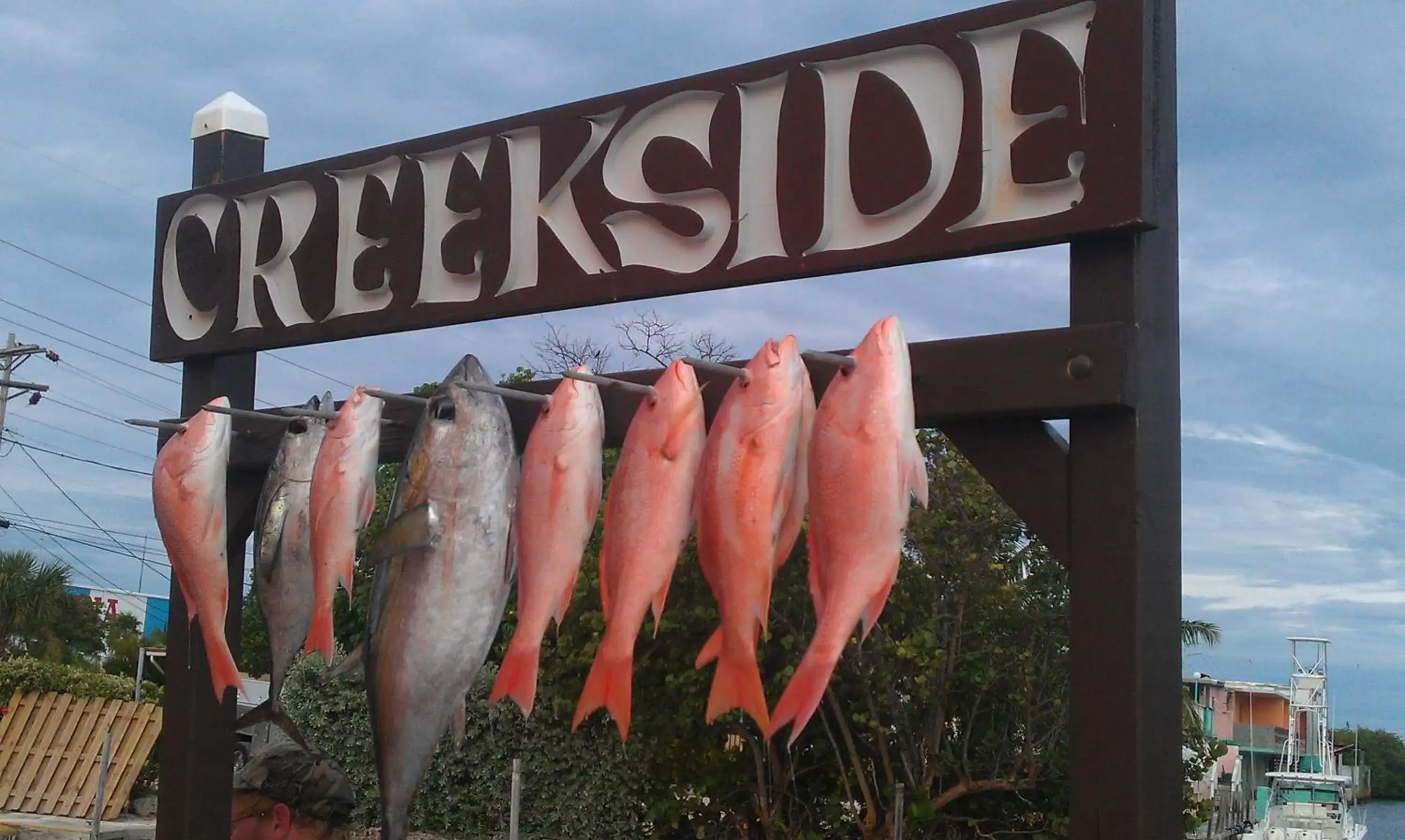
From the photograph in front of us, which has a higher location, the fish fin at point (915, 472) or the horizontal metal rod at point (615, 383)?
→ the horizontal metal rod at point (615, 383)

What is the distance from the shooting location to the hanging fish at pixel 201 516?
3.45 m

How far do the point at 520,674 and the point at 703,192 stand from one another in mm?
1230

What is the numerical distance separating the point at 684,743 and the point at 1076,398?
305 inches

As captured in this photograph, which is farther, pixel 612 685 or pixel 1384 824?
pixel 1384 824

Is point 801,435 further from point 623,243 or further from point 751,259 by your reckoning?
point 623,243

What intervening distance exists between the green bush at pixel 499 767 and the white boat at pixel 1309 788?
13447 mm

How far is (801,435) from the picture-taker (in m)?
2.49

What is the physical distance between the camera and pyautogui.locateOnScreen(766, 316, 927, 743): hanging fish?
7.27ft

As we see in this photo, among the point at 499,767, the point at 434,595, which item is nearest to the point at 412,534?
the point at 434,595

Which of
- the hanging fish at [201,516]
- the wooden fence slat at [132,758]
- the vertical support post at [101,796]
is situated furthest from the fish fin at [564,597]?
the wooden fence slat at [132,758]

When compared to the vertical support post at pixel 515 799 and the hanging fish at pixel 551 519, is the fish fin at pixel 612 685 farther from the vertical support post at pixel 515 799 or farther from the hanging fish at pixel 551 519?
the vertical support post at pixel 515 799

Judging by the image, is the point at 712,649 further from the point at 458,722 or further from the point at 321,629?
the point at 321,629

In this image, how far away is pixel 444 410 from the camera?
2.85 meters

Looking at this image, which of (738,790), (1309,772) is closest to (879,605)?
(738,790)
